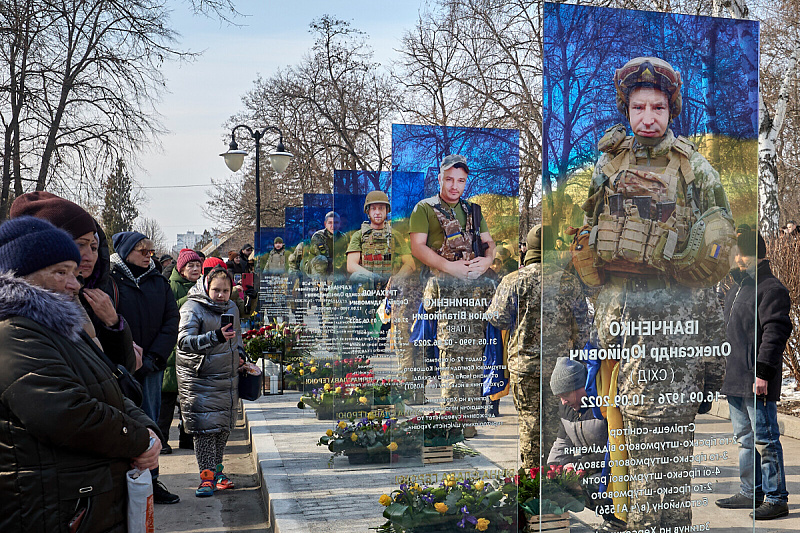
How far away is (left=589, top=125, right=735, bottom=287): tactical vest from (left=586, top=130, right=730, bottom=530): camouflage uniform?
0.05ft

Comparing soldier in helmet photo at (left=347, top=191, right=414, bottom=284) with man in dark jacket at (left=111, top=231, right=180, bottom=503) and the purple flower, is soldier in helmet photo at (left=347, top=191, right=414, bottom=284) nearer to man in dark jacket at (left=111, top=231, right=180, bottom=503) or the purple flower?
man in dark jacket at (left=111, top=231, right=180, bottom=503)

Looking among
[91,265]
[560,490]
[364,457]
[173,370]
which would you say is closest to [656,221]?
[560,490]

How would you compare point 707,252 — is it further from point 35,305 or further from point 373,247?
point 373,247

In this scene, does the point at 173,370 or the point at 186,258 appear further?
the point at 186,258

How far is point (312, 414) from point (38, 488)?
7320mm

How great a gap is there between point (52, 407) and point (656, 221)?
2514 mm

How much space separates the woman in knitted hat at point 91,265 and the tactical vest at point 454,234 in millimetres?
2291

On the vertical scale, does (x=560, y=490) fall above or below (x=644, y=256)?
below

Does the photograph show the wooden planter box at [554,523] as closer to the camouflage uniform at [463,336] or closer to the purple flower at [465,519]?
the purple flower at [465,519]

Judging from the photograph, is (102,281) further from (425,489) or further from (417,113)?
(417,113)

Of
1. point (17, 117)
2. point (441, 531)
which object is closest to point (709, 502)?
point (441, 531)

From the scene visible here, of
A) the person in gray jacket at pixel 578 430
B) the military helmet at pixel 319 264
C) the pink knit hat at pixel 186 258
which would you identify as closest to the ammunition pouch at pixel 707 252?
the person in gray jacket at pixel 578 430

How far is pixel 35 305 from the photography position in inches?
111

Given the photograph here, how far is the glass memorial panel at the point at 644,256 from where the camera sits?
3320 millimetres
